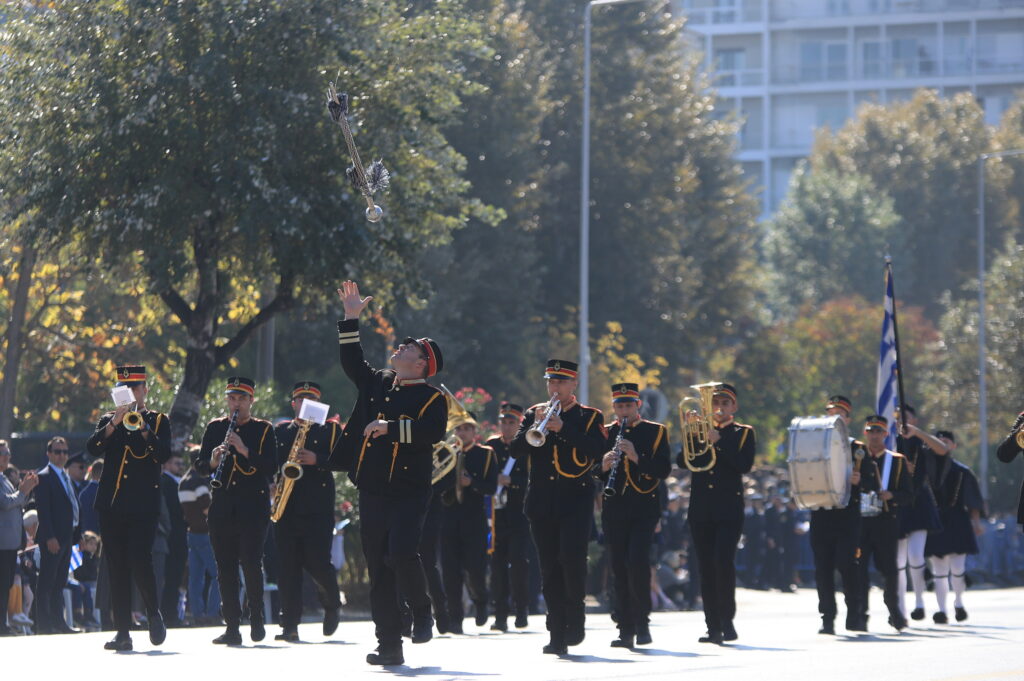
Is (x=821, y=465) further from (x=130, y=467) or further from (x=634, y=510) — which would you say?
(x=130, y=467)

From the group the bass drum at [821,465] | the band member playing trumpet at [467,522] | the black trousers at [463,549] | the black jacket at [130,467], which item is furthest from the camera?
the black trousers at [463,549]

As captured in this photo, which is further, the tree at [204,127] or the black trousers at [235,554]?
the tree at [204,127]

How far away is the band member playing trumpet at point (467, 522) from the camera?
18188 millimetres

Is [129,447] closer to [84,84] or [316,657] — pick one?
[316,657]

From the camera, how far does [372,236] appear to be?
22.0 m

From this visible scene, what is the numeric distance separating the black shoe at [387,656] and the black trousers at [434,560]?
3.89 metres

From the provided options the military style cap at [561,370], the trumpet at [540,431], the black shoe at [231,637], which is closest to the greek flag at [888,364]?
the military style cap at [561,370]

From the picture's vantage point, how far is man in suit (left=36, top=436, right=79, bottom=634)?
1950cm

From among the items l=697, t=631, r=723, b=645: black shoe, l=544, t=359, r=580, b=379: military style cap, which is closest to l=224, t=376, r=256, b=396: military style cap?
l=544, t=359, r=580, b=379: military style cap

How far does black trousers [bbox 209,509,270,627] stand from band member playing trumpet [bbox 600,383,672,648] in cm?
270

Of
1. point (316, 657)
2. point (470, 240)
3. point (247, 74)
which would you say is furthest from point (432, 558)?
point (470, 240)

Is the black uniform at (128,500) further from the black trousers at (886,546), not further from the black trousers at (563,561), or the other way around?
the black trousers at (886,546)

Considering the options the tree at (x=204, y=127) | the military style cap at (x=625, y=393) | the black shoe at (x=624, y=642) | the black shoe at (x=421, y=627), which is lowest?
the black shoe at (x=624, y=642)

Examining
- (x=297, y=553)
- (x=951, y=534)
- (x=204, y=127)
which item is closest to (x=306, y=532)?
(x=297, y=553)
